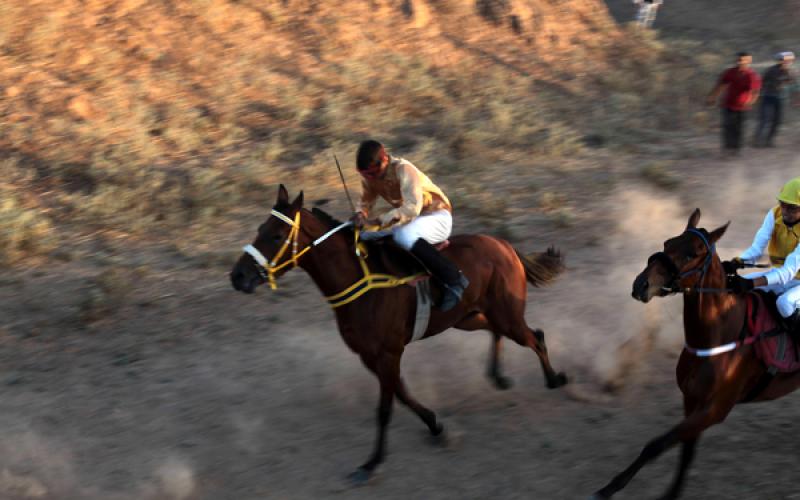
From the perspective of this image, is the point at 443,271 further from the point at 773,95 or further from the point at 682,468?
the point at 773,95

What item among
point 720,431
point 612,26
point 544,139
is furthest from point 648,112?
point 720,431

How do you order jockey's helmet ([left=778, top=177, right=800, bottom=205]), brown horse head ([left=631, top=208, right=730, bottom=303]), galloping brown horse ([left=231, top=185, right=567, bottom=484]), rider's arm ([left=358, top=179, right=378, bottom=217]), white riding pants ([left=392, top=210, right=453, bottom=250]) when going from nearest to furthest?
brown horse head ([left=631, top=208, right=730, bottom=303])
jockey's helmet ([left=778, top=177, right=800, bottom=205])
galloping brown horse ([left=231, top=185, right=567, bottom=484])
white riding pants ([left=392, top=210, right=453, bottom=250])
rider's arm ([left=358, top=179, right=378, bottom=217])

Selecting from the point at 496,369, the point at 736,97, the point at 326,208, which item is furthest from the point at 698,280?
the point at 736,97

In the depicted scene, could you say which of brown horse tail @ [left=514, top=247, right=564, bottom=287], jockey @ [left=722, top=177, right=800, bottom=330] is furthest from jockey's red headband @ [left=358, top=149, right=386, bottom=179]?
jockey @ [left=722, top=177, right=800, bottom=330]

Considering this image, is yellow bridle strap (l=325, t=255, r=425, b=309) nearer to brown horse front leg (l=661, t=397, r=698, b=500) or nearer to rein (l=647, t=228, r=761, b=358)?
rein (l=647, t=228, r=761, b=358)

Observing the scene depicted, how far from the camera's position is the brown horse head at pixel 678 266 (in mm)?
5523

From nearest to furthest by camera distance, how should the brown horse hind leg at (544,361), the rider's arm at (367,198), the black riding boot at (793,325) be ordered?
the black riding boot at (793,325)
the rider's arm at (367,198)
the brown horse hind leg at (544,361)

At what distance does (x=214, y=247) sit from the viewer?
11523 millimetres

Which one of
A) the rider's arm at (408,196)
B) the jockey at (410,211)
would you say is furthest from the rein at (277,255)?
the rider's arm at (408,196)

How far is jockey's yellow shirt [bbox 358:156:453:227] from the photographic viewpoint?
6.96m

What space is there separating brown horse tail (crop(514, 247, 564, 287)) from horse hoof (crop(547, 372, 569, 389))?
904 millimetres

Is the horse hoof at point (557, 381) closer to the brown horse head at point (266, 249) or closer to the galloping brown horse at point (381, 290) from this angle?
the galloping brown horse at point (381, 290)

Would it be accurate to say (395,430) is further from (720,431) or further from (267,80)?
(267,80)

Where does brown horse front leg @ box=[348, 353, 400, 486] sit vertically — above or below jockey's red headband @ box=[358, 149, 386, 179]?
below
